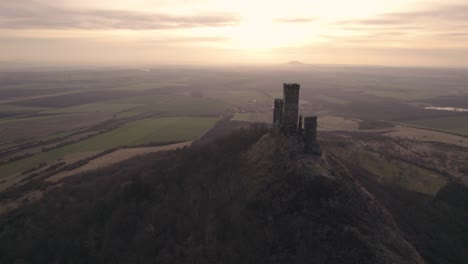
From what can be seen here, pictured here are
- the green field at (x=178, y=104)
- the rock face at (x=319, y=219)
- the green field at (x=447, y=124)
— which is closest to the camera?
the rock face at (x=319, y=219)

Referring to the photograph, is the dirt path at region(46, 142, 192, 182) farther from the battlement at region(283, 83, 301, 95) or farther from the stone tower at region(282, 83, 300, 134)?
the battlement at region(283, 83, 301, 95)

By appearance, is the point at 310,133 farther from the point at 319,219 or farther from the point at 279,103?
the point at 319,219

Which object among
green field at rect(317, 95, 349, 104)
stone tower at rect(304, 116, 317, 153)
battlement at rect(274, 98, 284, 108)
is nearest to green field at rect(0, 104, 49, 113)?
battlement at rect(274, 98, 284, 108)

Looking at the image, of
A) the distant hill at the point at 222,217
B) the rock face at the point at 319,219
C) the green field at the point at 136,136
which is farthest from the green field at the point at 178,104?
the rock face at the point at 319,219

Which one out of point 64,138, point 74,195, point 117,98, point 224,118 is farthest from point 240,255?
point 117,98

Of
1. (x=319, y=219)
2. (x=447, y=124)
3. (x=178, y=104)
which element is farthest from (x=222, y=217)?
(x=178, y=104)

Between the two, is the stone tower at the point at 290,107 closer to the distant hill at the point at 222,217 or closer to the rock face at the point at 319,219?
the distant hill at the point at 222,217
